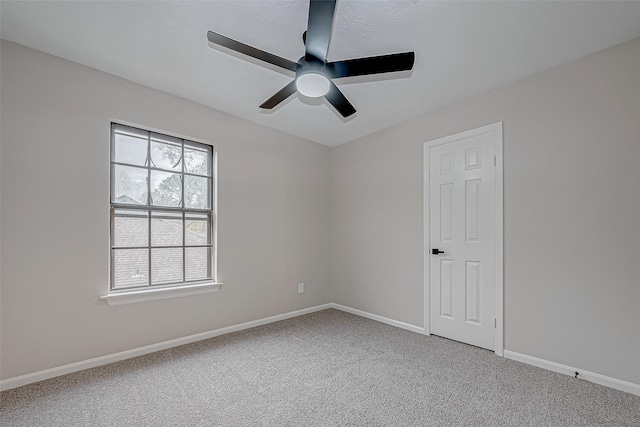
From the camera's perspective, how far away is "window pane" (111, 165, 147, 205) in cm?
279

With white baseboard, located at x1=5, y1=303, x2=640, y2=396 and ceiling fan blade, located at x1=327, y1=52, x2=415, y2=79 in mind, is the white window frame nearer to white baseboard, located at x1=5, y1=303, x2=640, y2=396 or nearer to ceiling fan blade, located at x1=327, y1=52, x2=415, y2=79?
white baseboard, located at x1=5, y1=303, x2=640, y2=396

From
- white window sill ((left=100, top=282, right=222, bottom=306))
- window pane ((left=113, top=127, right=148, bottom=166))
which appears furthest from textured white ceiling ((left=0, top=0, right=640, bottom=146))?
white window sill ((left=100, top=282, right=222, bottom=306))

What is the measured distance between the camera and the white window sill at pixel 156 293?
2.66 meters

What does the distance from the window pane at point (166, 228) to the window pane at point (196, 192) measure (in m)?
0.18

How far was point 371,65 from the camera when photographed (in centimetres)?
185

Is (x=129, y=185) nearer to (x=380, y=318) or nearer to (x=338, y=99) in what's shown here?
(x=338, y=99)

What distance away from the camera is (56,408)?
1993mm

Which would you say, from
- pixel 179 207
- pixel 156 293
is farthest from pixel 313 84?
pixel 156 293

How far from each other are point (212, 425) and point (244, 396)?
1.08 ft

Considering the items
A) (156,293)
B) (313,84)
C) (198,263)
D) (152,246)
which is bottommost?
(156,293)

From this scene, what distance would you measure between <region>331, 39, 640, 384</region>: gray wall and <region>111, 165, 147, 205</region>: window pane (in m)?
2.89

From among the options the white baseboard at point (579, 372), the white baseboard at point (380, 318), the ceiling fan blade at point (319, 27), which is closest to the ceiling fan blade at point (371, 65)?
the ceiling fan blade at point (319, 27)

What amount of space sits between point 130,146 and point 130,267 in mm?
1137

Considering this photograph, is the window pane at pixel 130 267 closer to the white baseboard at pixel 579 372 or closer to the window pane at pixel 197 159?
the window pane at pixel 197 159
